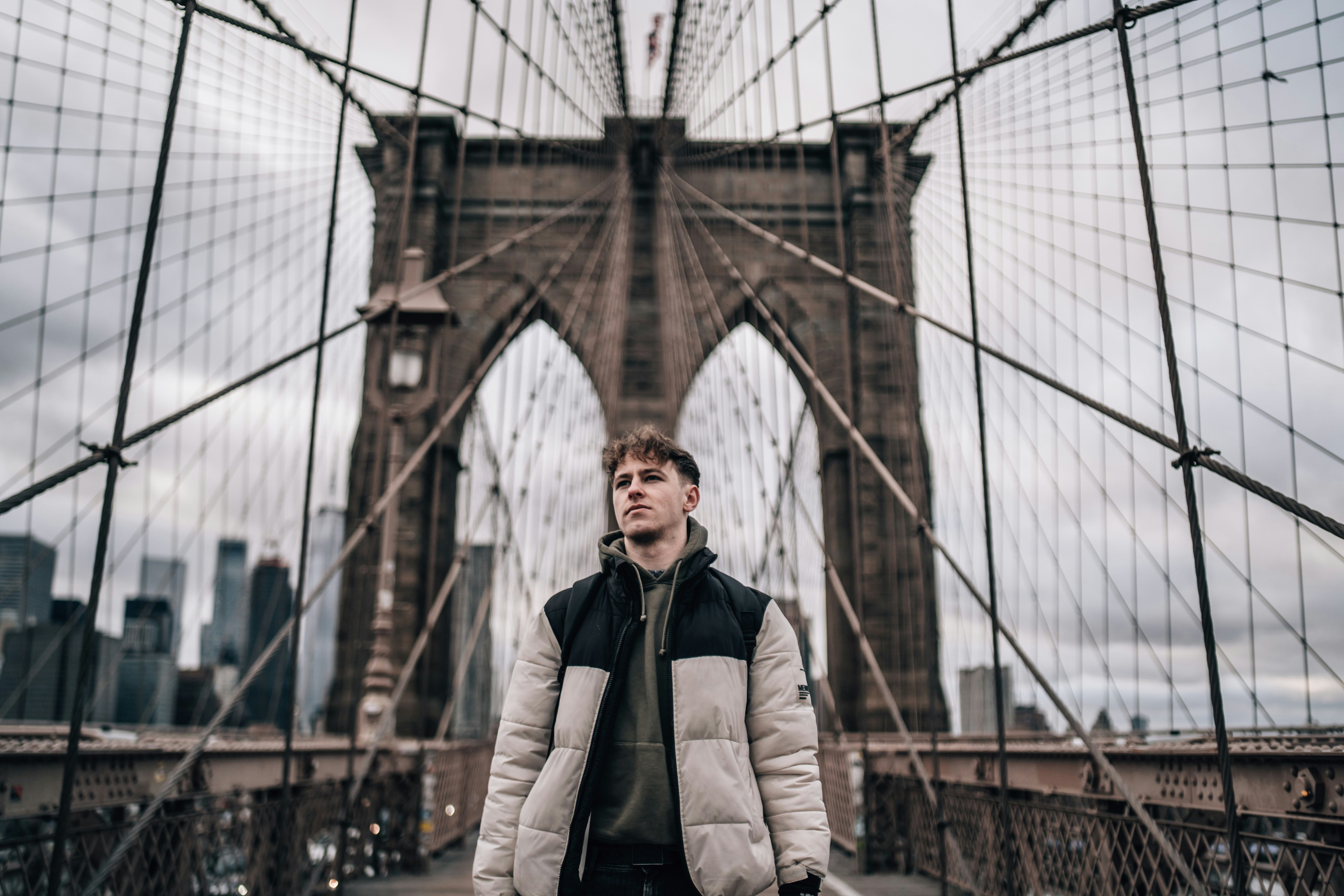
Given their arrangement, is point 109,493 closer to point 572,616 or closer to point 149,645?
point 572,616

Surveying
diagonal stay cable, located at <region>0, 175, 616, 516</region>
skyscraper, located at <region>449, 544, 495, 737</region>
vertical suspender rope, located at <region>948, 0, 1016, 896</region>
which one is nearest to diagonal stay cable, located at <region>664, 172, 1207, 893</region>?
vertical suspender rope, located at <region>948, 0, 1016, 896</region>

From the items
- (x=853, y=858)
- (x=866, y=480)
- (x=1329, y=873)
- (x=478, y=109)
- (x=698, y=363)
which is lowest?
(x=853, y=858)

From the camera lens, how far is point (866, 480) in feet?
42.4

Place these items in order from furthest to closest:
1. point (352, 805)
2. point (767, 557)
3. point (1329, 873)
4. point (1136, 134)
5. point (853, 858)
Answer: point (767, 557), point (853, 858), point (352, 805), point (1136, 134), point (1329, 873)

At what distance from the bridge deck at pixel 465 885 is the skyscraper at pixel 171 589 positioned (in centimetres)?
343

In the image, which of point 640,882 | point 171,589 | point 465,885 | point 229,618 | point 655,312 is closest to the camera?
point 640,882

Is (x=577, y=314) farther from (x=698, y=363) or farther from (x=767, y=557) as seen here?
(x=767, y=557)

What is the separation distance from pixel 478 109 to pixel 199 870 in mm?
15033

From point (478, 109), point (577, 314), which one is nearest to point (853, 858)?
point (577, 314)

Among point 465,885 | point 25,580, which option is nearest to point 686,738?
point 465,885

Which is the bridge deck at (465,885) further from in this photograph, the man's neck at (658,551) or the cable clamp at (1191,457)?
the man's neck at (658,551)

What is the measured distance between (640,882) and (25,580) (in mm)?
4467

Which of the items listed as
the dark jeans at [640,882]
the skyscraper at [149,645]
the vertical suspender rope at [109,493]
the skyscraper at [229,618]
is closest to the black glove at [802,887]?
the dark jeans at [640,882]

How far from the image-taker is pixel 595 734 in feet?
5.16
